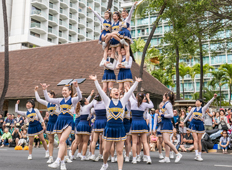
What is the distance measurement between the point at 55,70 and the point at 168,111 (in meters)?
16.8

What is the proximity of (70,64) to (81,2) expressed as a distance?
1850 inches

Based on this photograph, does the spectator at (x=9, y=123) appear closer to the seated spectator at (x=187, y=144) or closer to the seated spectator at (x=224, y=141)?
the seated spectator at (x=187, y=144)

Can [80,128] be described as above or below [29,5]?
below

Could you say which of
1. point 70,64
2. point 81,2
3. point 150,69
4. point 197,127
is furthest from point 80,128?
point 81,2

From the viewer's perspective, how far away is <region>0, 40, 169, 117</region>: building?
2150 centimetres

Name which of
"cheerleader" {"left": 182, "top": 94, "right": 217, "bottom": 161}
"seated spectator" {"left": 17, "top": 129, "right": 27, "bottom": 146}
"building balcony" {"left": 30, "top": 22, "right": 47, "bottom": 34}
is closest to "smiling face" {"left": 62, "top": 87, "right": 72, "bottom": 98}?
"cheerleader" {"left": 182, "top": 94, "right": 217, "bottom": 161}

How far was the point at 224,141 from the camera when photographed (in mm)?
13805

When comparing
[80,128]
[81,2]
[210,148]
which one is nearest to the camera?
[80,128]

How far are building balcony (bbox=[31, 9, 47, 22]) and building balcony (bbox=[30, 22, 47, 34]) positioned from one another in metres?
1.22

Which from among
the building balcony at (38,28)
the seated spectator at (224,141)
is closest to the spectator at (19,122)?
the seated spectator at (224,141)

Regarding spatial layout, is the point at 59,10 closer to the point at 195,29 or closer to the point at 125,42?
the point at 195,29

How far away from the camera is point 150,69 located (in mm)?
42781

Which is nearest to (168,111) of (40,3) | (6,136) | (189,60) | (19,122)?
(19,122)

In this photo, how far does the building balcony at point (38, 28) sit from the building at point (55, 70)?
24.0m
